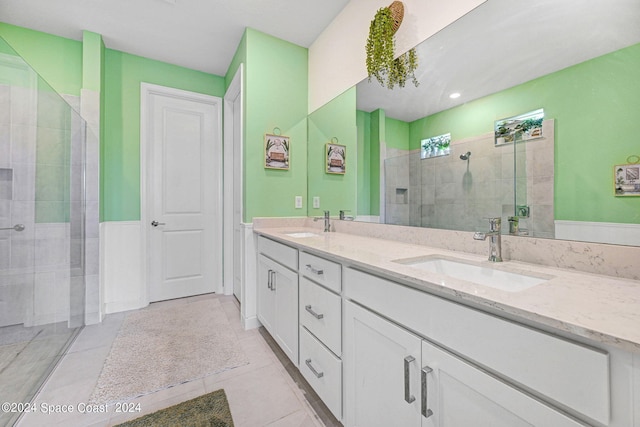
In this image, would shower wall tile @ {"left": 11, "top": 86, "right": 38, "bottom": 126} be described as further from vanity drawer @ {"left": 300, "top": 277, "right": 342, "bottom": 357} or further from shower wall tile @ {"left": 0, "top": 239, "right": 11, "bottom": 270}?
vanity drawer @ {"left": 300, "top": 277, "right": 342, "bottom": 357}

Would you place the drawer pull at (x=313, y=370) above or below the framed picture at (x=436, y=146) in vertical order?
below

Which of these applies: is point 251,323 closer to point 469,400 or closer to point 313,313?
point 313,313

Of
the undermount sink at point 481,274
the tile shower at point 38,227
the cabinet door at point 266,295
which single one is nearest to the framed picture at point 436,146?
the undermount sink at point 481,274

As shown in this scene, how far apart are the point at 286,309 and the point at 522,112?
1.56m

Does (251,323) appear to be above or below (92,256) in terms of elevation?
below

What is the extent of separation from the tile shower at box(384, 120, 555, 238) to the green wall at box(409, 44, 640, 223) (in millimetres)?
47

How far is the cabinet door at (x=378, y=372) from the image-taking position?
0.81 metres

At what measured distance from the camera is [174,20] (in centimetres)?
223

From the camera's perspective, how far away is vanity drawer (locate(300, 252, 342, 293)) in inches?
46.2

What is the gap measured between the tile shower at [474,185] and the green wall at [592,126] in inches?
1.8

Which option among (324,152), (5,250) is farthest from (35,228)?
(324,152)

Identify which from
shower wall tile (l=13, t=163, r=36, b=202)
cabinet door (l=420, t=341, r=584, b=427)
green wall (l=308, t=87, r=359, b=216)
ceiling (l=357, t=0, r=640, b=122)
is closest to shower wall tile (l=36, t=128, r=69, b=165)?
shower wall tile (l=13, t=163, r=36, b=202)

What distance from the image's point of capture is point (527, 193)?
1.02m

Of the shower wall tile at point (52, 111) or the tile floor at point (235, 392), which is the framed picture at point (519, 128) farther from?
the shower wall tile at point (52, 111)
